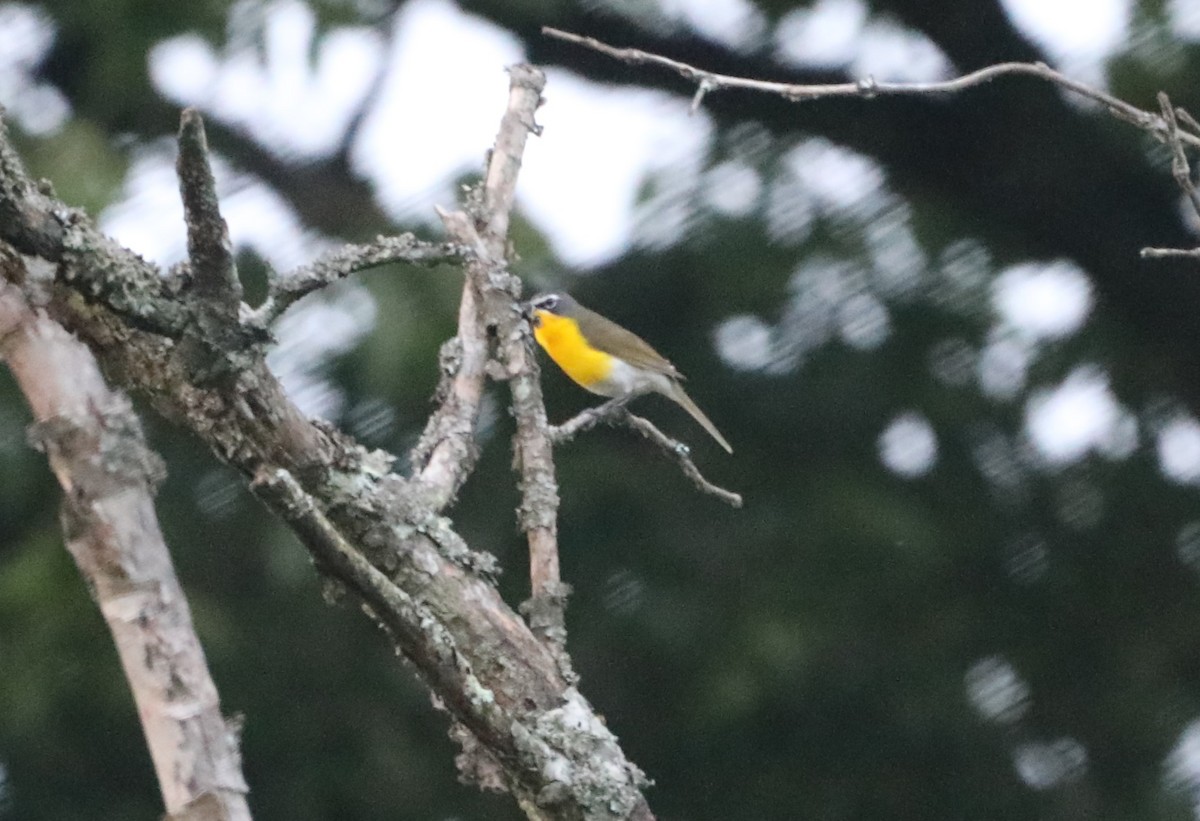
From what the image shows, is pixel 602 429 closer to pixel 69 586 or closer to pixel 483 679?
pixel 69 586

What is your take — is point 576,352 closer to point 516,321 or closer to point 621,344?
point 621,344

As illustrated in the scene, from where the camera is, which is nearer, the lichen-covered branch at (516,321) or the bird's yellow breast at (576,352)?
the lichen-covered branch at (516,321)

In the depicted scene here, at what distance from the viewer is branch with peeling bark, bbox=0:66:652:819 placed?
38.1 inches

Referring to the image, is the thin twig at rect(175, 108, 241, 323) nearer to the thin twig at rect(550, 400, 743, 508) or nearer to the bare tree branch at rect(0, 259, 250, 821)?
the bare tree branch at rect(0, 259, 250, 821)

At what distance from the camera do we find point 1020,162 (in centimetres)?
339

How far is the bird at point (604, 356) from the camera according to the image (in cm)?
301

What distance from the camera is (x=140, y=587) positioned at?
0.78 meters

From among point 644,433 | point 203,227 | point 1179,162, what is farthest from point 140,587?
point 644,433

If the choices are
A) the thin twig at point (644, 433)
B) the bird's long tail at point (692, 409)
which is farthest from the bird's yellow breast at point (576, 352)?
the thin twig at point (644, 433)

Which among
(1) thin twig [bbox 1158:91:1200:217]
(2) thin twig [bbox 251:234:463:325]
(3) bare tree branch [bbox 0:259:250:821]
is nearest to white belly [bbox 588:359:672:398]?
(2) thin twig [bbox 251:234:463:325]

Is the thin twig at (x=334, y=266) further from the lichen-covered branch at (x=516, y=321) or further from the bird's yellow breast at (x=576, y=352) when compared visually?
the bird's yellow breast at (x=576, y=352)

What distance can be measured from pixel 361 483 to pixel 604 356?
1.88 m

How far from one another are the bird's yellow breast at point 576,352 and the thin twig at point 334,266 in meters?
1.65

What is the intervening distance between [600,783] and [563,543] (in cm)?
198
